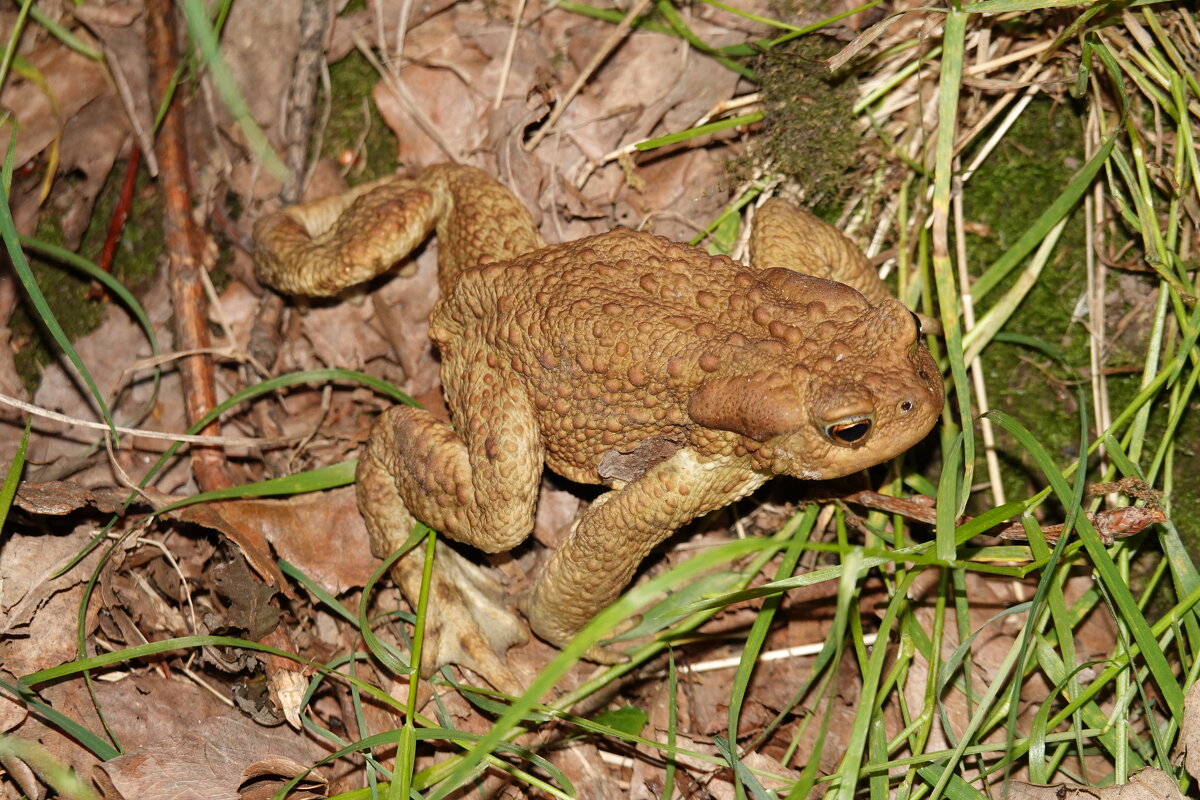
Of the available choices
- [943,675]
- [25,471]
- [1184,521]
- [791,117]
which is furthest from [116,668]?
[1184,521]

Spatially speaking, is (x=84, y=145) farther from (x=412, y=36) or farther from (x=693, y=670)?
(x=693, y=670)

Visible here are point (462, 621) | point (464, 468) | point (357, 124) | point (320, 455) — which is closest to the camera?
point (464, 468)

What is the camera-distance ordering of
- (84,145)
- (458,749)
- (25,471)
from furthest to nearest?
(84,145)
(25,471)
(458,749)

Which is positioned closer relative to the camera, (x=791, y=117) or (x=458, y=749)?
(x=458, y=749)

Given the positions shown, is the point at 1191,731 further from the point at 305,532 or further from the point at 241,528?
the point at 241,528

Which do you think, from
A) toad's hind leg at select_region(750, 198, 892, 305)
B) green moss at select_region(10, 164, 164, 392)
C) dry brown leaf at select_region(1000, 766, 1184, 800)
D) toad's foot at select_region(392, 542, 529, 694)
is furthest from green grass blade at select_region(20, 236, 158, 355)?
dry brown leaf at select_region(1000, 766, 1184, 800)

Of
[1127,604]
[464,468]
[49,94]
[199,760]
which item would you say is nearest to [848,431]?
[1127,604]

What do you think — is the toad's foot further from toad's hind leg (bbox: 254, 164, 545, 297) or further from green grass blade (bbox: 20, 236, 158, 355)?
green grass blade (bbox: 20, 236, 158, 355)
